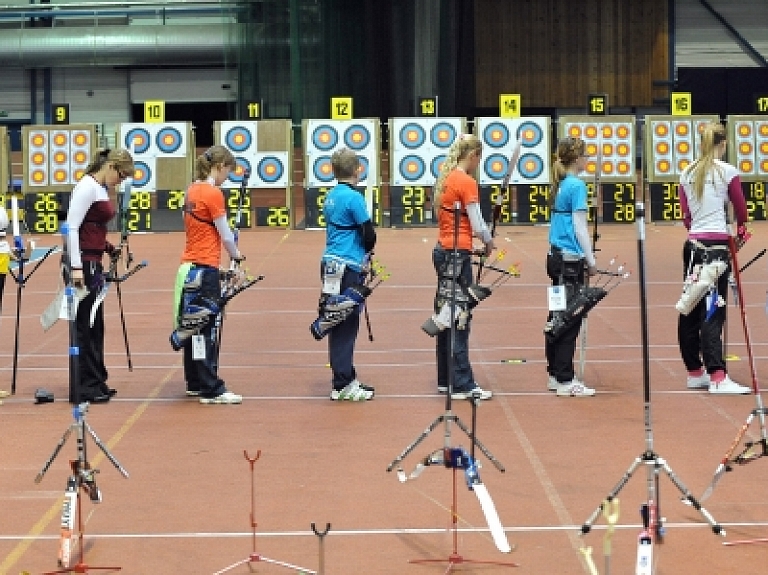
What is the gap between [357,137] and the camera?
25.3 metres

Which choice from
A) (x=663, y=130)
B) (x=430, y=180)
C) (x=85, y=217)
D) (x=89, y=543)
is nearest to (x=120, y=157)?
(x=85, y=217)

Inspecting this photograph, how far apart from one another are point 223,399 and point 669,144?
18.1 m

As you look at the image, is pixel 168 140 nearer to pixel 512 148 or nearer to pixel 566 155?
pixel 512 148

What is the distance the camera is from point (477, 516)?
256 inches

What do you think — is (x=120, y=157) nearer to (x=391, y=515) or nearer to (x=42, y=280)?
(x=391, y=515)

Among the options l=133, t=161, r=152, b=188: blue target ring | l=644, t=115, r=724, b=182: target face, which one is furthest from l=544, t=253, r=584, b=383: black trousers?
l=133, t=161, r=152, b=188: blue target ring

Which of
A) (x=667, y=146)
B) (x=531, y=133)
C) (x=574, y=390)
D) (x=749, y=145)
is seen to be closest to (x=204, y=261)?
(x=574, y=390)

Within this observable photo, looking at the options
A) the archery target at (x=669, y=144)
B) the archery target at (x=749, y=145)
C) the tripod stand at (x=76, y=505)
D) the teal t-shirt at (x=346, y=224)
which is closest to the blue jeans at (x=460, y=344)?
the teal t-shirt at (x=346, y=224)

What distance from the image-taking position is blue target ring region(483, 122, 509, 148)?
25.5m

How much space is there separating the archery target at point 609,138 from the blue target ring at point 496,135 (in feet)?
3.76

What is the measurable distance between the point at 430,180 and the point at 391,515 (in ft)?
61.0

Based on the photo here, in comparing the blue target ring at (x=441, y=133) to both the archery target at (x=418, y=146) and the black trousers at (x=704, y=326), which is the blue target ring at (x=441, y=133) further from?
the black trousers at (x=704, y=326)

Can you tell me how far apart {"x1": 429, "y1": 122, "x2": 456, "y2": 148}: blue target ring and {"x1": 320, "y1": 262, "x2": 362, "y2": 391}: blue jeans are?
52.8 ft

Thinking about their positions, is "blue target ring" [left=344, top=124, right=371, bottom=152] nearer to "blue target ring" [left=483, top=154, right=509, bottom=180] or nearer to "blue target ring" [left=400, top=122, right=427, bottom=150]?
"blue target ring" [left=400, top=122, right=427, bottom=150]
